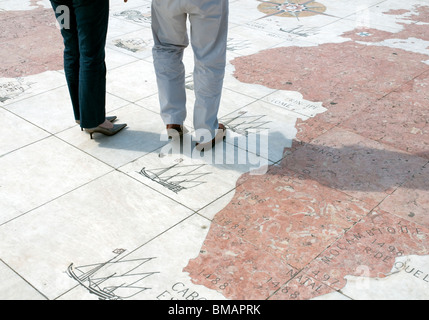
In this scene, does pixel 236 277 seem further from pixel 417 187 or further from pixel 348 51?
pixel 348 51

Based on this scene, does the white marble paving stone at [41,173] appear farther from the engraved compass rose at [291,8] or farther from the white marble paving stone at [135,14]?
the engraved compass rose at [291,8]

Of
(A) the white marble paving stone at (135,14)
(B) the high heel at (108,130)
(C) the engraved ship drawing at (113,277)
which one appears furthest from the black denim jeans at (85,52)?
(A) the white marble paving stone at (135,14)

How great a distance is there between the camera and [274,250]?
2162 mm

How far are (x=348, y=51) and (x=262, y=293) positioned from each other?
103 inches

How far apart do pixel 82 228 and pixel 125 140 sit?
2.59 ft

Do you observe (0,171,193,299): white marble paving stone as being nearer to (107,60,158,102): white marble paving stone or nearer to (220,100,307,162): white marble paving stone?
(220,100,307,162): white marble paving stone

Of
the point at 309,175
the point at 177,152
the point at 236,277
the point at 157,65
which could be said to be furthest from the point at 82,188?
the point at 309,175

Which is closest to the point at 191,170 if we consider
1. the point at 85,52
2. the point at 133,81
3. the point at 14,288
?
the point at 85,52

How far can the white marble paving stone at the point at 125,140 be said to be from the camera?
9.24 ft

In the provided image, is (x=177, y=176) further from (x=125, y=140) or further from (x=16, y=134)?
(x=16, y=134)

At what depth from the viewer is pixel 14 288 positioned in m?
1.98

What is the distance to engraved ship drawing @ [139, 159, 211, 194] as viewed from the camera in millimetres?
2570

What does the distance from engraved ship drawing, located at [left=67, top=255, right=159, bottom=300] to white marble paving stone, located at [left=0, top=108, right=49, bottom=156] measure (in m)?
1.08

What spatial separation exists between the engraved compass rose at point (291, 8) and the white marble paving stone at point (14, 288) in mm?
3551
